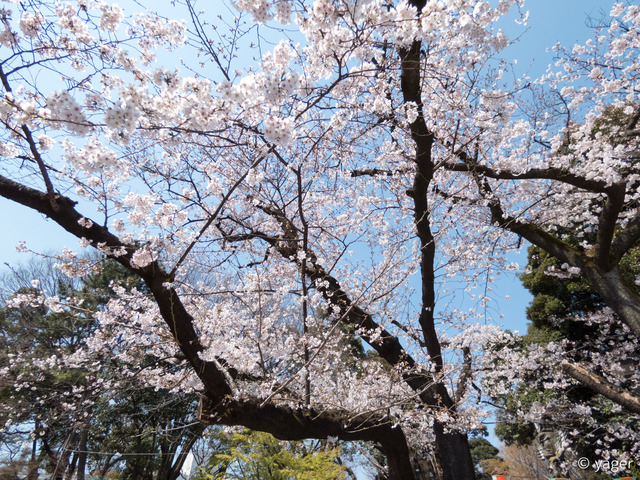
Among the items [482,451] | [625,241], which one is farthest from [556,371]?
[482,451]

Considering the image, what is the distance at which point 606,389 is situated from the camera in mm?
4664

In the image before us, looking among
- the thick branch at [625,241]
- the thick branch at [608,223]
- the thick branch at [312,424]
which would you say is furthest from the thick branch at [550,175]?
the thick branch at [312,424]

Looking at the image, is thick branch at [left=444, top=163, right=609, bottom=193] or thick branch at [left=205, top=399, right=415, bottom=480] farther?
thick branch at [left=444, top=163, right=609, bottom=193]

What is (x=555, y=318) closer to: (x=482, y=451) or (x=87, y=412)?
(x=87, y=412)

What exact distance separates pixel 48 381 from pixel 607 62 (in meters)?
14.9

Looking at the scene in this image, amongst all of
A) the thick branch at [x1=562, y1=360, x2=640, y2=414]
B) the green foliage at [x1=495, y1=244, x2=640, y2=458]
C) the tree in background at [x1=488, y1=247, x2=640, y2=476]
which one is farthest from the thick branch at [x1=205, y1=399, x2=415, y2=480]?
the green foliage at [x1=495, y1=244, x2=640, y2=458]

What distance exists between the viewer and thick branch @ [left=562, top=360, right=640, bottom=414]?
450 cm

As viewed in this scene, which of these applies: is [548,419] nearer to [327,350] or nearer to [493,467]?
[327,350]

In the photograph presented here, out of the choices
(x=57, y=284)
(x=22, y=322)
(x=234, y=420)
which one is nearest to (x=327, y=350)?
(x=234, y=420)

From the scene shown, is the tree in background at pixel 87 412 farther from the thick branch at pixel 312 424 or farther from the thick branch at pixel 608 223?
the thick branch at pixel 608 223

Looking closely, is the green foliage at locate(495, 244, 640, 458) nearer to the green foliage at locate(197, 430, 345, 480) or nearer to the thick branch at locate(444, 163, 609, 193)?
the green foliage at locate(197, 430, 345, 480)

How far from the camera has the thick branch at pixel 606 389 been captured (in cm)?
450

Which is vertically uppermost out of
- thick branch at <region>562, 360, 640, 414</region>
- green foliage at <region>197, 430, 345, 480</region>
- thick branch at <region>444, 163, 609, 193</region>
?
thick branch at <region>444, 163, 609, 193</region>

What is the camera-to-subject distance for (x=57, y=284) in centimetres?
1377
